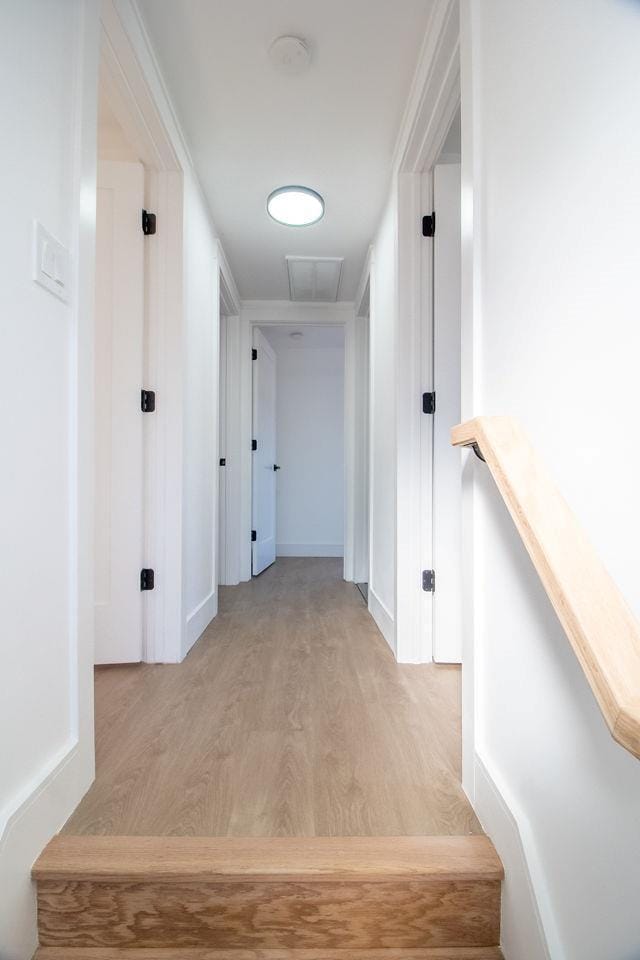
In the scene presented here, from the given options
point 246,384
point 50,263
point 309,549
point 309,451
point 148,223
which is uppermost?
point 148,223

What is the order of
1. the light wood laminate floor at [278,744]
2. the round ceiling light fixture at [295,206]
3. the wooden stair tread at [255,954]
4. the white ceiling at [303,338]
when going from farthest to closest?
the white ceiling at [303,338] < the round ceiling light fixture at [295,206] < the light wood laminate floor at [278,744] < the wooden stair tread at [255,954]

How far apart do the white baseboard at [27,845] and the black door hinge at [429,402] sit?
5.29ft

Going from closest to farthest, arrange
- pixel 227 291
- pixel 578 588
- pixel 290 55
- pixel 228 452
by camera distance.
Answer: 1. pixel 578 588
2. pixel 290 55
3. pixel 227 291
4. pixel 228 452

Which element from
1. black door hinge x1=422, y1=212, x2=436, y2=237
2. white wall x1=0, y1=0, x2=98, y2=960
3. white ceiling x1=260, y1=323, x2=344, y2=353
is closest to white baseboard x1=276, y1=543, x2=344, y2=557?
white ceiling x1=260, y1=323, x2=344, y2=353

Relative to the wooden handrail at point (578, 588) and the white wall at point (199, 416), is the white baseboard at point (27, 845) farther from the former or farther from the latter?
the white wall at point (199, 416)

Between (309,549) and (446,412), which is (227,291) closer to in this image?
(446,412)

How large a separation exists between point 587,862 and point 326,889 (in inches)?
18.7

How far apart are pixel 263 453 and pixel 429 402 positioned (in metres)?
2.26

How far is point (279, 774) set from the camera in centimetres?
117

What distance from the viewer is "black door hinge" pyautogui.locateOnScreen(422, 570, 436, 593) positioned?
1.96 meters

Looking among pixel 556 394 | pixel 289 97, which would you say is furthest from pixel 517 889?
pixel 289 97

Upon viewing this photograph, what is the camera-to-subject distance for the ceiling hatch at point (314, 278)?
3014 mm

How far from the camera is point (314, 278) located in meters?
3.26

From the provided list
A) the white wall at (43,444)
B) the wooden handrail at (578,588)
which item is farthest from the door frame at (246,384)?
the wooden handrail at (578,588)
